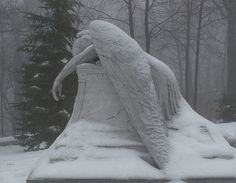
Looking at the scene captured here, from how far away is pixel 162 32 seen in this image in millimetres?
19578

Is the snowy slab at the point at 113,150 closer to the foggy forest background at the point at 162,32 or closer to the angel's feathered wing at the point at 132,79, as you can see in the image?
the angel's feathered wing at the point at 132,79

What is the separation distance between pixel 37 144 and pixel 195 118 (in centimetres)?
724

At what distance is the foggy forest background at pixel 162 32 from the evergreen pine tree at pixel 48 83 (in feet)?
1.25

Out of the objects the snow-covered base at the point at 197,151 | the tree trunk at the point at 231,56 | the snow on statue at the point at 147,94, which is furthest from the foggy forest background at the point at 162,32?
the snow-covered base at the point at 197,151

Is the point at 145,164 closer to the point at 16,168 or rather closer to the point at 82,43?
the point at 82,43

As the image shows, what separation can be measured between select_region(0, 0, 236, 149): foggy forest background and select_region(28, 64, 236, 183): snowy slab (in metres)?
6.53

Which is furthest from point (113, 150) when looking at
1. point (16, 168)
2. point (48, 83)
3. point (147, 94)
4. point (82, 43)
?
point (48, 83)

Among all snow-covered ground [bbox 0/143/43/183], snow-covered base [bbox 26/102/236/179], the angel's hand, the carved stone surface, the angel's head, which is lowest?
snow-covered ground [bbox 0/143/43/183]

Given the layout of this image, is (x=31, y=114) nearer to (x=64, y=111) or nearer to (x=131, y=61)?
(x=64, y=111)

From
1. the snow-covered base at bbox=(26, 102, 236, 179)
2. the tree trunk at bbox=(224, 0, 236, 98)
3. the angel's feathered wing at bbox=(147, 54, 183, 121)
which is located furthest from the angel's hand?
the tree trunk at bbox=(224, 0, 236, 98)

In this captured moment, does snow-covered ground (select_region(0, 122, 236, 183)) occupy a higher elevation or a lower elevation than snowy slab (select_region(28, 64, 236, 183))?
lower

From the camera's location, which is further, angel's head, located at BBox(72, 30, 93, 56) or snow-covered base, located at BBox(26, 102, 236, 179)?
angel's head, located at BBox(72, 30, 93, 56)

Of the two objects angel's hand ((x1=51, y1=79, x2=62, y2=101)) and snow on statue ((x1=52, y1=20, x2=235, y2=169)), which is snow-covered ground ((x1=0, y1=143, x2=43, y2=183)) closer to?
angel's hand ((x1=51, y1=79, x2=62, y2=101))

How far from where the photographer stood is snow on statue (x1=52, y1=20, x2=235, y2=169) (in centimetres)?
500
